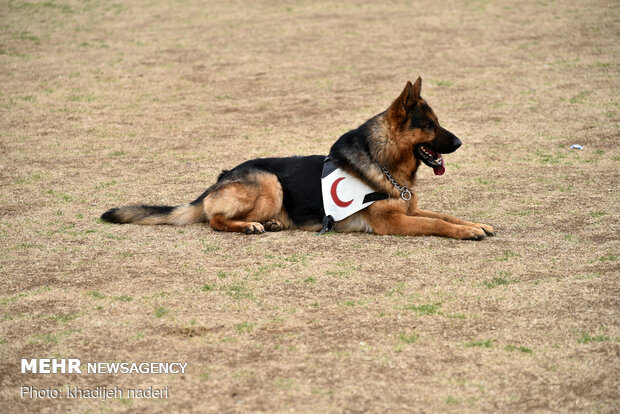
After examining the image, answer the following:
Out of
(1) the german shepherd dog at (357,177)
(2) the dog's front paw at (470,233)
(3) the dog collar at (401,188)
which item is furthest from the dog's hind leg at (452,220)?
(3) the dog collar at (401,188)

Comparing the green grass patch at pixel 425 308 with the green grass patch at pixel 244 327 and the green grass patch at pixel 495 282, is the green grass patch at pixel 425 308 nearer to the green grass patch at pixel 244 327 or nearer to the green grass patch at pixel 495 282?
the green grass patch at pixel 495 282

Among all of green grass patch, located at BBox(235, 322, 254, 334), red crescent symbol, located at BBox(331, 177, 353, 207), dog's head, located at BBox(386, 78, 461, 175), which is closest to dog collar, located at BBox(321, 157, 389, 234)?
red crescent symbol, located at BBox(331, 177, 353, 207)

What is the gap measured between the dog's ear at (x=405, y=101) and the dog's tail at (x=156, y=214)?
2.47 m

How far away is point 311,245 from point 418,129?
5.93ft

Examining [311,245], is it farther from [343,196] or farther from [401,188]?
[401,188]

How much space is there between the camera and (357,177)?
25.1ft

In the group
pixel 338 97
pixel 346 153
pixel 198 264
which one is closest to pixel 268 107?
pixel 338 97

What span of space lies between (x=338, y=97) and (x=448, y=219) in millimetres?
7725

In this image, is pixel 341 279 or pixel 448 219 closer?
pixel 341 279

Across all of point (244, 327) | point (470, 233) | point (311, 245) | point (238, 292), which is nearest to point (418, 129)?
point (470, 233)

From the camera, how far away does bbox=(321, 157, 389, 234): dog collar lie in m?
7.56

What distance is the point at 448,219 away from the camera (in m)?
7.70

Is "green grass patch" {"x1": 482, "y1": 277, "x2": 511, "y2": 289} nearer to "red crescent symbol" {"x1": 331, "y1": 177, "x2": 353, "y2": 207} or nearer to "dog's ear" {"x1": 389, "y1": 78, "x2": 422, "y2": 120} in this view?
"red crescent symbol" {"x1": 331, "y1": 177, "x2": 353, "y2": 207}

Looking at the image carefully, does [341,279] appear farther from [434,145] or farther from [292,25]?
[292,25]
